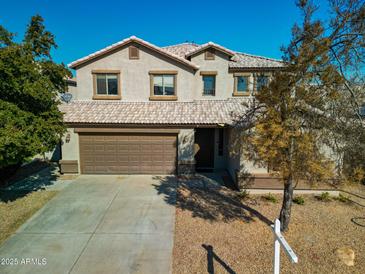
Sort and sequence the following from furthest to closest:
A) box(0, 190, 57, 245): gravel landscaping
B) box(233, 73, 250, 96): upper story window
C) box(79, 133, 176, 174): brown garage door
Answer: box(233, 73, 250, 96): upper story window, box(79, 133, 176, 174): brown garage door, box(0, 190, 57, 245): gravel landscaping

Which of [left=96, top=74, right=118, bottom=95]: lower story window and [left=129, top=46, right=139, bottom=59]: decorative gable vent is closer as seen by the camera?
[left=129, top=46, right=139, bottom=59]: decorative gable vent

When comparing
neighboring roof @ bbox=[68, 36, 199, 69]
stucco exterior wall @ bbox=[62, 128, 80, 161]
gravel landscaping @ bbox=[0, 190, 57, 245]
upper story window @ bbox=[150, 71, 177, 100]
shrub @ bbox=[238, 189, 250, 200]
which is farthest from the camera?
upper story window @ bbox=[150, 71, 177, 100]

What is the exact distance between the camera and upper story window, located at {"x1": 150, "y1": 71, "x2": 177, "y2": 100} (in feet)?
41.7

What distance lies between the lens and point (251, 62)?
14531 millimetres

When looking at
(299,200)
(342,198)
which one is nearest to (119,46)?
(299,200)

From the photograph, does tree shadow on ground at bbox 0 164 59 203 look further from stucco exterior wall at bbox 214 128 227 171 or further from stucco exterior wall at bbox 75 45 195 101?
stucco exterior wall at bbox 214 128 227 171

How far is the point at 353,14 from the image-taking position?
4.89 meters

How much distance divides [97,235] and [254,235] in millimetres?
4684

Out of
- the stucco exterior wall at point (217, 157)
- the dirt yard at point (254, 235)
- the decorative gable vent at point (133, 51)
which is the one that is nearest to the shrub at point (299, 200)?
the dirt yard at point (254, 235)

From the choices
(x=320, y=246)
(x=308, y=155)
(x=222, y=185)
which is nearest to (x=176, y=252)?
(x=320, y=246)

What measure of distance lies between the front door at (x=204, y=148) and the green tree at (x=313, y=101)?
6756mm

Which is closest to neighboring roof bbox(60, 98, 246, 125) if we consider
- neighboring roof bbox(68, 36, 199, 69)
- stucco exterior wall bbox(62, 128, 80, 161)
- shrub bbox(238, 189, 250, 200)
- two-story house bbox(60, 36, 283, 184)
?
two-story house bbox(60, 36, 283, 184)

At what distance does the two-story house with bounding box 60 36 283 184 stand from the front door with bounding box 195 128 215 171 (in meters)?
0.06

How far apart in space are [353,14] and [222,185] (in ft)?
25.5
